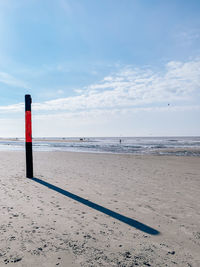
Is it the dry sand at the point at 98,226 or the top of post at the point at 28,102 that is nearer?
the dry sand at the point at 98,226

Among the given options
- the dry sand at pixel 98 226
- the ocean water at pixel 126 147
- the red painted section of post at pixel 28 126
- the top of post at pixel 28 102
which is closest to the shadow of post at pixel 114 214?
the dry sand at pixel 98 226

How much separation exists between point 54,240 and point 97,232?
0.85 metres

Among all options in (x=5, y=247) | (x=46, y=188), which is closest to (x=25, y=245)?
(x=5, y=247)

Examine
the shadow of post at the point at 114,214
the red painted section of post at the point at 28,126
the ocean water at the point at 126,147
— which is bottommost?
the ocean water at the point at 126,147

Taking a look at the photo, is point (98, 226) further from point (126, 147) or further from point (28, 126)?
point (126, 147)

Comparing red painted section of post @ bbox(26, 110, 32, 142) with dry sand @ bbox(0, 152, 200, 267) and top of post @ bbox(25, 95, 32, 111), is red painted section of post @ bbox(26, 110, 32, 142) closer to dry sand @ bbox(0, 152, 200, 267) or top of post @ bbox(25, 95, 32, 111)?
top of post @ bbox(25, 95, 32, 111)

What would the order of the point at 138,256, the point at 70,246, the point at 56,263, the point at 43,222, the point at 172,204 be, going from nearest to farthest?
the point at 56,263 < the point at 138,256 < the point at 70,246 < the point at 43,222 < the point at 172,204

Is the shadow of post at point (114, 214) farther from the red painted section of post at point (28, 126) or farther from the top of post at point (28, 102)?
the top of post at point (28, 102)

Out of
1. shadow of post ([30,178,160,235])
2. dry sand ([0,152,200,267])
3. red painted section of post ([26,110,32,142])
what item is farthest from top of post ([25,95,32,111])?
shadow of post ([30,178,160,235])

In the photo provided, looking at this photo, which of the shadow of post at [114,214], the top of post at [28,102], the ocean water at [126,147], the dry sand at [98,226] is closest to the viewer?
the dry sand at [98,226]

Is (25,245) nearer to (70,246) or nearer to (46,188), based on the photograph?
(70,246)

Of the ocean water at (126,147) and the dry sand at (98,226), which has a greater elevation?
the dry sand at (98,226)

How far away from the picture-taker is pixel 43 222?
4312 mm

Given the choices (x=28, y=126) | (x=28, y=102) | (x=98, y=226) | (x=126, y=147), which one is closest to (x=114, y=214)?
(x=98, y=226)
